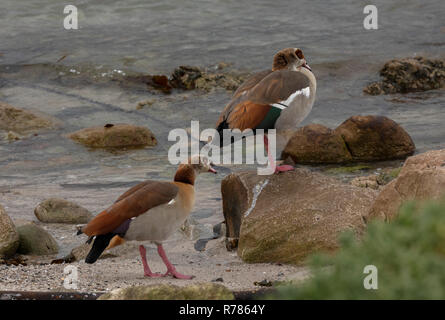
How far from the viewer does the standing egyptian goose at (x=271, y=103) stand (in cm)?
774

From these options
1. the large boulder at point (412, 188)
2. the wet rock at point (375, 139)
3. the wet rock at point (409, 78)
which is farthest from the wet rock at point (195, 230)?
the wet rock at point (409, 78)

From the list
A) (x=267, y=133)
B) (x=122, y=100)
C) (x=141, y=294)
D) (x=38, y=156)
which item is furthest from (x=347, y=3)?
(x=141, y=294)

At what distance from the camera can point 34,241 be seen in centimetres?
867

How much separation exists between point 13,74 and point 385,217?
1700 centimetres

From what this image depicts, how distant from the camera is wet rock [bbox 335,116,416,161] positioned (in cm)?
1315

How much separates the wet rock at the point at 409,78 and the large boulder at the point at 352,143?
17.1ft

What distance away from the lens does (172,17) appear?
26.4 metres

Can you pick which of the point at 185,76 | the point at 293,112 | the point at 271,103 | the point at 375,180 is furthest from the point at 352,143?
the point at 185,76

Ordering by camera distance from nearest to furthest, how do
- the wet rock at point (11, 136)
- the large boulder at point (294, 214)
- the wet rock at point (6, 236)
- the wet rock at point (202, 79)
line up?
the large boulder at point (294, 214)
the wet rock at point (6, 236)
the wet rock at point (11, 136)
the wet rock at point (202, 79)

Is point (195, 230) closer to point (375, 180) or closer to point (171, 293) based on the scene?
point (375, 180)

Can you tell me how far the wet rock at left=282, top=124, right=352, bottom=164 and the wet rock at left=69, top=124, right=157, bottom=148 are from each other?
3144mm

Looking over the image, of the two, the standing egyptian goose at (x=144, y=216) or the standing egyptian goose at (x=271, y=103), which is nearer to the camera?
the standing egyptian goose at (x=144, y=216)

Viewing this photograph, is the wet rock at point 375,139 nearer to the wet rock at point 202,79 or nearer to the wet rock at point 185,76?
the wet rock at point 202,79

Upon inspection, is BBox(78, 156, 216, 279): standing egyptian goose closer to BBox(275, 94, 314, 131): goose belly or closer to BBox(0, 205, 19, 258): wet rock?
BBox(275, 94, 314, 131): goose belly
